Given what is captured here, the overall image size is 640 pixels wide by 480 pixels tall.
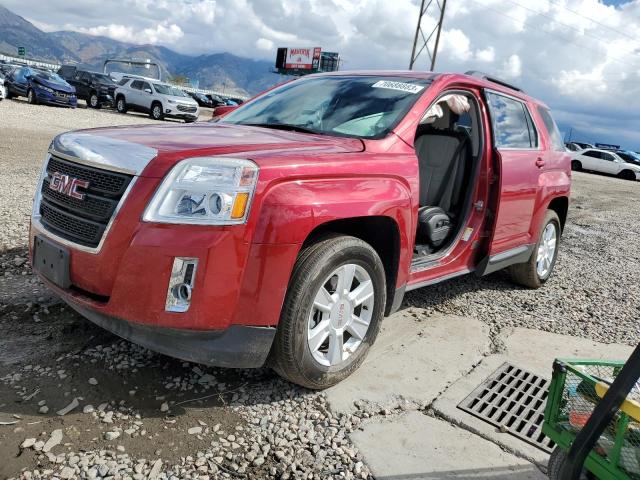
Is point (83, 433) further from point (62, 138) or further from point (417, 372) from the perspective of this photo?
point (417, 372)

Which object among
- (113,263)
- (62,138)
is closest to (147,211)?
(113,263)

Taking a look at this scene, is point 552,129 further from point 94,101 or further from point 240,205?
point 94,101

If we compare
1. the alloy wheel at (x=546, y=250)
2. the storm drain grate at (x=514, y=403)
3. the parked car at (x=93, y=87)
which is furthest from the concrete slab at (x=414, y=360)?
the parked car at (x=93, y=87)

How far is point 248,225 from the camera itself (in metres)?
2.29

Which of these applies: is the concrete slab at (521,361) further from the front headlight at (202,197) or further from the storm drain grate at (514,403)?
the front headlight at (202,197)

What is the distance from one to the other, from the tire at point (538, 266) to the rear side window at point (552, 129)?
26.4 inches

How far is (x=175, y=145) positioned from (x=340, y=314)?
119cm

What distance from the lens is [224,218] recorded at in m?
2.25

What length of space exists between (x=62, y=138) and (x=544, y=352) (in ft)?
11.0

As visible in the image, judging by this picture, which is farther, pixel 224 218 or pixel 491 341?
pixel 491 341

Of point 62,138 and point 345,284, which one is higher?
point 62,138

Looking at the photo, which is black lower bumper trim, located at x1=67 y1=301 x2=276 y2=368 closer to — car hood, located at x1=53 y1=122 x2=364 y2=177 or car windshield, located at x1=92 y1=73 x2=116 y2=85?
car hood, located at x1=53 y1=122 x2=364 y2=177

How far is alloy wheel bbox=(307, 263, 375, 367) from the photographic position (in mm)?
2691

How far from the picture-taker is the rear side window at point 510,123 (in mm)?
4195
